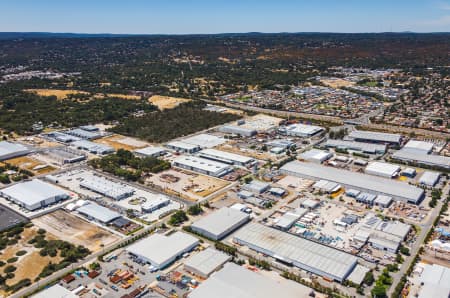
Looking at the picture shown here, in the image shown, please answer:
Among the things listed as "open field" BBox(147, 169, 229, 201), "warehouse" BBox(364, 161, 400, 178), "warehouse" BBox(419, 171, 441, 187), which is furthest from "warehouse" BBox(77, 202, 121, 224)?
"warehouse" BBox(419, 171, 441, 187)

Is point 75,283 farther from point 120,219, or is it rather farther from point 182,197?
point 182,197

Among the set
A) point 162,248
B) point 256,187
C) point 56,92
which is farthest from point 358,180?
point 56,92

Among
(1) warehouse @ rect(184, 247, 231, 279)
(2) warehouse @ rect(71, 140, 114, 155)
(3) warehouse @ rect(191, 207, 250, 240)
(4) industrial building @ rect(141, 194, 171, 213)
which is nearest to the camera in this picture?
(1) warehouse @ rect(184, 247, 231, 279)

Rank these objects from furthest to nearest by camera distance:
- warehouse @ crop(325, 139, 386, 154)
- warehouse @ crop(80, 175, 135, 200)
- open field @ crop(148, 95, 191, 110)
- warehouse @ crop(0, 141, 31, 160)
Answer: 1. open field @ crop(148, 95, 191, 110)
2. warehouse @ crop(0, 141, 31, 160)
3. warehouse @ crop(325, 139, 386, 154)
4. warehouse @ crop(80, 175, 135, 200)

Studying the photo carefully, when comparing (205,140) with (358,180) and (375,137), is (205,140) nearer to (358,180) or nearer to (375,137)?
(358,180)

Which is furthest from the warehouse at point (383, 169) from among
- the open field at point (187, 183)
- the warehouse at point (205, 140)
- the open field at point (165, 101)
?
the open field at point (165, 101)

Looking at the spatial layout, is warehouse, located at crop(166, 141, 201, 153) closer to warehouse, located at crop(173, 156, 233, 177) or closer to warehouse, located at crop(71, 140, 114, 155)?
warehouse, located at crop(173, 156, 233, 177)

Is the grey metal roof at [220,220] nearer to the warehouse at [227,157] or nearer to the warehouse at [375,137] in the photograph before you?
the warehouse at [227,157]
